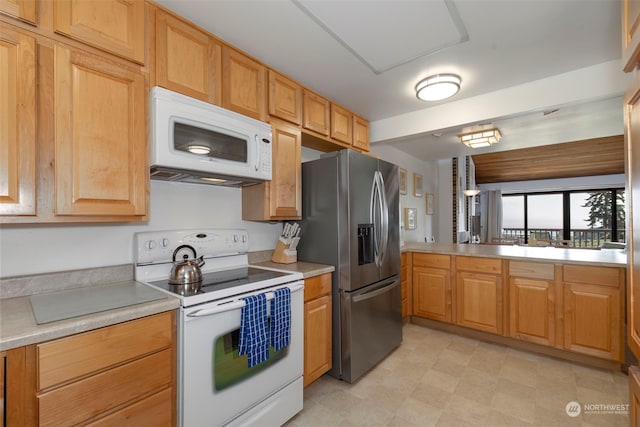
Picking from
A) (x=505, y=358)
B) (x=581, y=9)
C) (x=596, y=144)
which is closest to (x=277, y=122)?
(x=581, y=9)

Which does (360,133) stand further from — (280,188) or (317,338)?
(317,338)

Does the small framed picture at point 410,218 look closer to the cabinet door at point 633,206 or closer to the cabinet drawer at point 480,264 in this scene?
the cabinet drawer at point 480,264

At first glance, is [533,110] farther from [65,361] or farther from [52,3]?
[65,361]

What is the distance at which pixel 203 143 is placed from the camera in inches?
65.3

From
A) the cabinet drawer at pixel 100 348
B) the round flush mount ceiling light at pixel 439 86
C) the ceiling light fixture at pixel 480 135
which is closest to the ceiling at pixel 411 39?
the round flush mount ceiling light at pixel 439 86

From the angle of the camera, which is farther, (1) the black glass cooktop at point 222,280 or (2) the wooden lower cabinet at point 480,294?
(2) the wooden lower cabinet at point 480,294

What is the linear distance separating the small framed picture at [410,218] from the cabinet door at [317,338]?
297cm

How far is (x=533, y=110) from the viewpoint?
239 centimetres

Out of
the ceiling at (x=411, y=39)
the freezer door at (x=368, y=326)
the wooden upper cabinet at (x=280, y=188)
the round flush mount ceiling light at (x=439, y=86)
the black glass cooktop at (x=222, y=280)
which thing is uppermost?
the ceiling at (x=411, y=39)

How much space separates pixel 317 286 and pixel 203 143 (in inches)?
48.4

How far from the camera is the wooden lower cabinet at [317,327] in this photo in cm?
199

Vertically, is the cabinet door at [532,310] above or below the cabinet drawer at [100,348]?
below

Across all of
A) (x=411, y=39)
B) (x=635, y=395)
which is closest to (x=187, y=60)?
(x=411, y=39)

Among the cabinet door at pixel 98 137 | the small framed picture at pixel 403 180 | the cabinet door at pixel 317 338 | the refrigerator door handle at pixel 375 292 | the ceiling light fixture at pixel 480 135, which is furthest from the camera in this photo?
the small framed picture at pixel 403 180
